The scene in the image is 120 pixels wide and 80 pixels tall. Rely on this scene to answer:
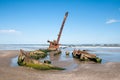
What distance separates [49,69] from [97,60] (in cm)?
768

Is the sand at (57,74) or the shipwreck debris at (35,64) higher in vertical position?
the shipwreck debris at (35,64)

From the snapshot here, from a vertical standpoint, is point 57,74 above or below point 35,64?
below

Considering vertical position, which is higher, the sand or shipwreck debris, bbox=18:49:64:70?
shipwreck debris, bbox=18:49:64:70

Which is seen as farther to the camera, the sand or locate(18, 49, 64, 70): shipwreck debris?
locate(18, 49, 64, 70): shipwreck debris

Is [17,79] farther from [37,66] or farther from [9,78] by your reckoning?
[37,66]

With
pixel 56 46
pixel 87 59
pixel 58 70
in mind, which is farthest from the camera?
pixel 56 46

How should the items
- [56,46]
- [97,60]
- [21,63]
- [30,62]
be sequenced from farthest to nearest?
[56,46]
[97,60]
[21,63]
[30,62]

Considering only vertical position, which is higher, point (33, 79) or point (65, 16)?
point (65, 16)

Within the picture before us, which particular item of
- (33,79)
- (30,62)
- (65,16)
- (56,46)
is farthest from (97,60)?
(65,16)

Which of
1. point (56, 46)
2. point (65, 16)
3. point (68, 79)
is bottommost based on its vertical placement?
point (68, 79)

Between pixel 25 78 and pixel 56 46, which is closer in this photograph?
pixel 25 78

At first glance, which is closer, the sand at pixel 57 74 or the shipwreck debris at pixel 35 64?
the sand at pixel 57 74

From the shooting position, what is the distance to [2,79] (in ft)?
32.9

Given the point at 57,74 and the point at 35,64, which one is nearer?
the point at 57,74
